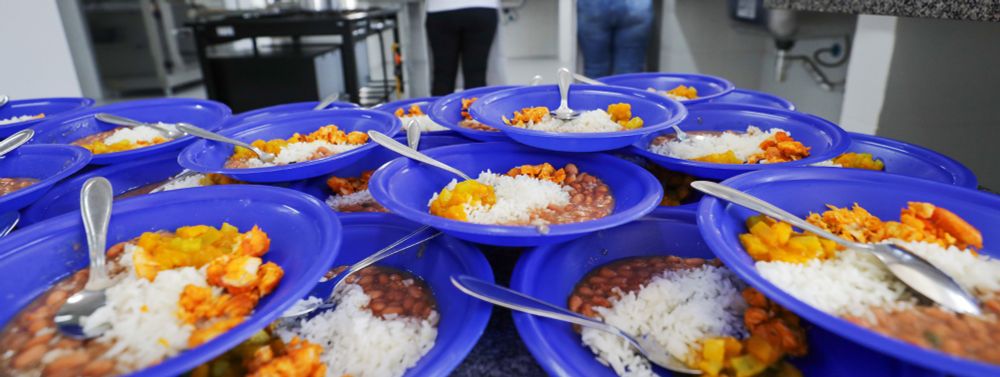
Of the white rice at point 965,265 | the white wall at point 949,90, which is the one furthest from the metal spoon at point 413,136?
the white wall at point 949,90

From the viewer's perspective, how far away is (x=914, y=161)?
0.97 metres

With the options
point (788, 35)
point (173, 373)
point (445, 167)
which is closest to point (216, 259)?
point (173, 373)

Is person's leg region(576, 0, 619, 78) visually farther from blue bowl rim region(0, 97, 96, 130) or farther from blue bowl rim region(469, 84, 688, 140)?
blue bowl rim region(0, 97, 96, 130)

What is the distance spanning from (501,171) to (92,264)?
1.99ft

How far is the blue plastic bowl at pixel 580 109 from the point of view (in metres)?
0.86

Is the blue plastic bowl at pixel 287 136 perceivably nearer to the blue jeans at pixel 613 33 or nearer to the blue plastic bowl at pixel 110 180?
the blue plastic bowl at pixel 110 180

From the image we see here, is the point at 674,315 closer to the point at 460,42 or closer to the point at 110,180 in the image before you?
the point at 110,180

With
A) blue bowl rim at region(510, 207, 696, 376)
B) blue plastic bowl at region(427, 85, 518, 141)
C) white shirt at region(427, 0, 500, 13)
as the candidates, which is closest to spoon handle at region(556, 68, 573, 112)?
blue plastic bowl at region(427, 85, 518, 141)

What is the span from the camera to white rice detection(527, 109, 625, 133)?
971mm

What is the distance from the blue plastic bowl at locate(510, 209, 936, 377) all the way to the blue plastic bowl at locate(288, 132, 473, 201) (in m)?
0.44

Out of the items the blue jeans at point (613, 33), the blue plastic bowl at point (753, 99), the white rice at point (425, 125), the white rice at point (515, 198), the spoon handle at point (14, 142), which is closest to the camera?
the white rice at point (515, 198)

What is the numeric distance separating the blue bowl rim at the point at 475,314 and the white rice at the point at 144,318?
0.74 feet

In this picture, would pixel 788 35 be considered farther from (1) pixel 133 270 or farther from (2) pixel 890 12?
(1) pixel 133 270

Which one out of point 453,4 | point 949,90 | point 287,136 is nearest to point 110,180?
point 287,136
